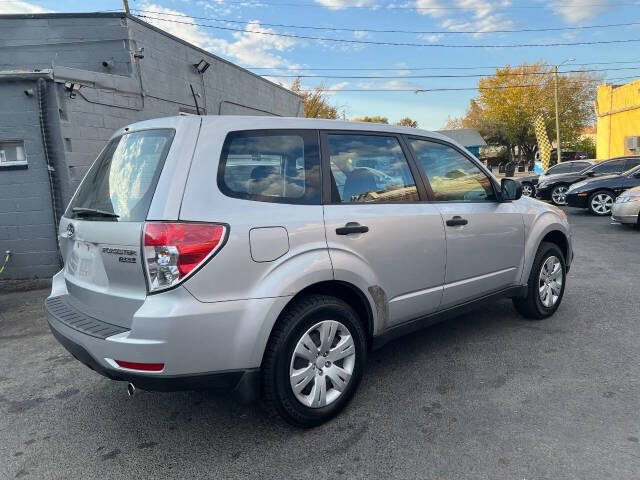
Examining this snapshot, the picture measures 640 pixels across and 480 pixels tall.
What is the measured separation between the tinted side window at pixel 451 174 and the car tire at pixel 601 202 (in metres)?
10.3

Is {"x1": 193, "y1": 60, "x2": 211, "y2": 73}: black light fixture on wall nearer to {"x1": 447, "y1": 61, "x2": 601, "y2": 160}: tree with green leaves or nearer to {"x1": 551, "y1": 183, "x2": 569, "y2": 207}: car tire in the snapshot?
{"x1": 551, "y1": 183, "x2": 569, "y2": 207}: car tire

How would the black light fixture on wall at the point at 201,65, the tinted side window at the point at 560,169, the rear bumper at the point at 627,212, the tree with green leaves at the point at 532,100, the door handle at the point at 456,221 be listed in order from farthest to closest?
the tree with green leaves at the point at 532,100
the tinted side window at the point at 560,169
the black light fixture on wall at the point at 201,65
the rear bumper at the point at 627,212
the door handle at the point at 456,221

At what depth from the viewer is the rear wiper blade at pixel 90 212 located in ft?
8.30

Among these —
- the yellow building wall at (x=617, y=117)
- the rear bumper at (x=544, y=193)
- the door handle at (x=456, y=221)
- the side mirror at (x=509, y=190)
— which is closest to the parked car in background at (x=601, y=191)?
the rear bumper at (x=544, y=193)

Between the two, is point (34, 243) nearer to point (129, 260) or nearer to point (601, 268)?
point (129, 260)

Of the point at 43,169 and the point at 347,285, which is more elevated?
the point at 43,169

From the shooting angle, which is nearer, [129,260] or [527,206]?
[129,260]

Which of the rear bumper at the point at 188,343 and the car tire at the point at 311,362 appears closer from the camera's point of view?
the rear bumper at the point at 188,343

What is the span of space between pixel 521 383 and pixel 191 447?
224 cm

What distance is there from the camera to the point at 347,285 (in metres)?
2.84

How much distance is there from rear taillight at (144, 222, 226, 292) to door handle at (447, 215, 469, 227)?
193cm

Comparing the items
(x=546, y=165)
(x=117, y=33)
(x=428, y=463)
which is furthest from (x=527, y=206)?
(x=546, y=165)

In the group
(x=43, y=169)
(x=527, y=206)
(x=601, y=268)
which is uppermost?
(x=43, y=169)

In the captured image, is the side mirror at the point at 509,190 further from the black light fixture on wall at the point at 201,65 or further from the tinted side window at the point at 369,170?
the black light fixture on wall at the point at 201,65
